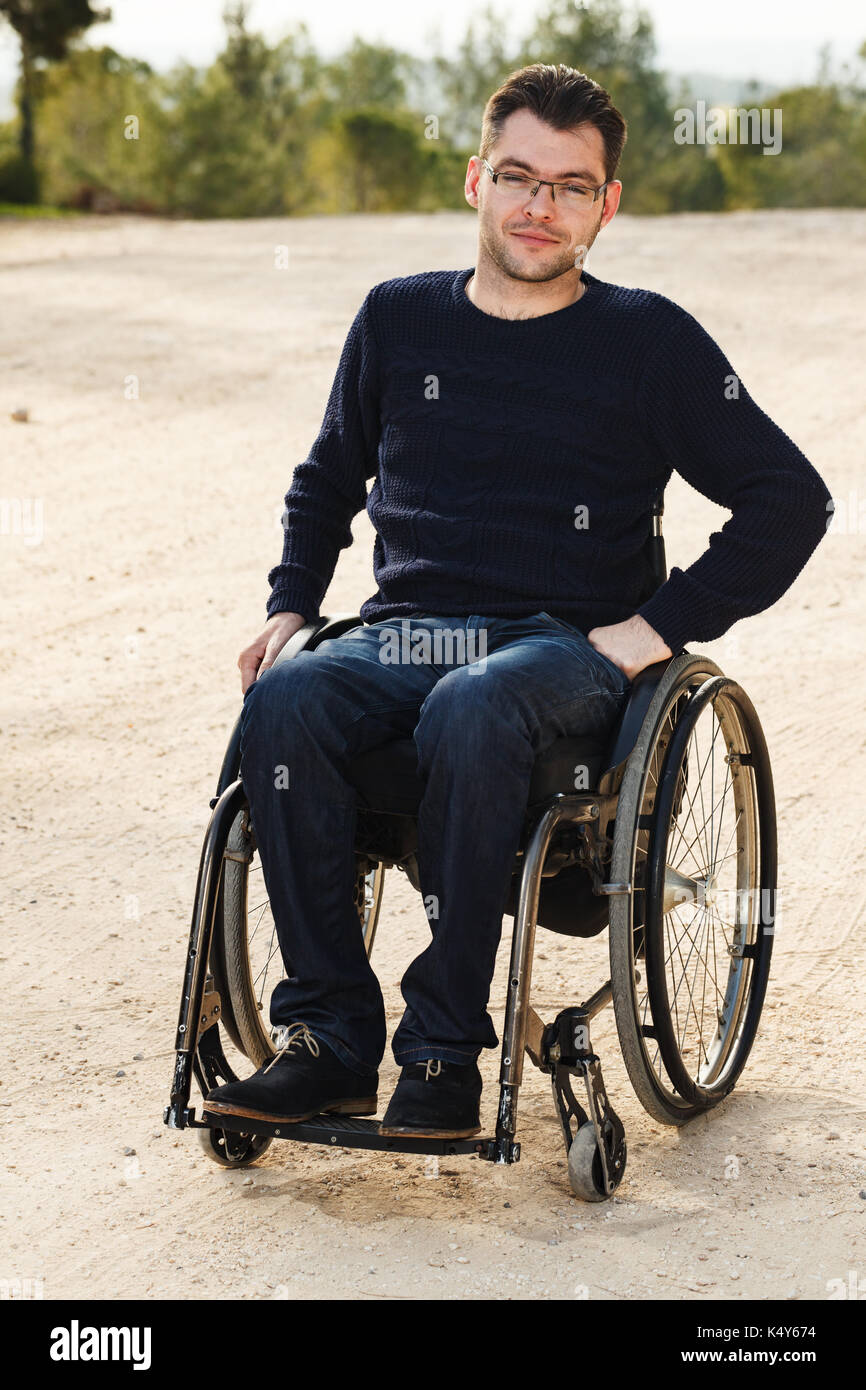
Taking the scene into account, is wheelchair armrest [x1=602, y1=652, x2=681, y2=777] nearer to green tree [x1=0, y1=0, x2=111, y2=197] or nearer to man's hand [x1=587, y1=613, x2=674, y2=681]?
man's hand [x1=587, y1=613, x2=674, y2=681]

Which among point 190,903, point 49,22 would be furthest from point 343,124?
point 190,903

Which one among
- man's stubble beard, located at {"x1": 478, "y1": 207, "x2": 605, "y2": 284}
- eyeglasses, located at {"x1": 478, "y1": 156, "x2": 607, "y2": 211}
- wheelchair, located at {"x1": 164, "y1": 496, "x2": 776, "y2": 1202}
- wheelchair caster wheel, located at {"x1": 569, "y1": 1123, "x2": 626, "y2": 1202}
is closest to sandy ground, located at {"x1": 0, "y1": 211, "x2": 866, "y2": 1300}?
wheelchair caster wheel, located at {"x1": 569, "y1": 1123, "x2": 626, "y2": 1202}

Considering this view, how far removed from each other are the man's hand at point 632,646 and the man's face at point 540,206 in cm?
66

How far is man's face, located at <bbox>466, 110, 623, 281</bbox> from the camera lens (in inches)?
119

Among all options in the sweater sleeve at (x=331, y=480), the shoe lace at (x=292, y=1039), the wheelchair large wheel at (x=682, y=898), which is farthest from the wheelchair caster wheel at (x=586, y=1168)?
the sweater sleeve at (x=331, y=480)

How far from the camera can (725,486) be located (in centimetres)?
294

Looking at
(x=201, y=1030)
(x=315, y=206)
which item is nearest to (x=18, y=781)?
(x=201, y=1030)

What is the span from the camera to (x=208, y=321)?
11.1 meters

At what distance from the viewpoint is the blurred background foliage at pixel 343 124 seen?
112 ft

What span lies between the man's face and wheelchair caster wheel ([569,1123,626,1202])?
58.0 inches

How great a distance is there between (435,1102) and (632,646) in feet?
2.70

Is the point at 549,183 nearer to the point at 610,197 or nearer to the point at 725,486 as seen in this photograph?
the point at 610,197

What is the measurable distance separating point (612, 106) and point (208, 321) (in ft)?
27.4

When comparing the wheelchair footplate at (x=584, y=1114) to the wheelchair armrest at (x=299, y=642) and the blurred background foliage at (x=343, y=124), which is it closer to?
the wheelchair armrest at (x=299, y=642)
